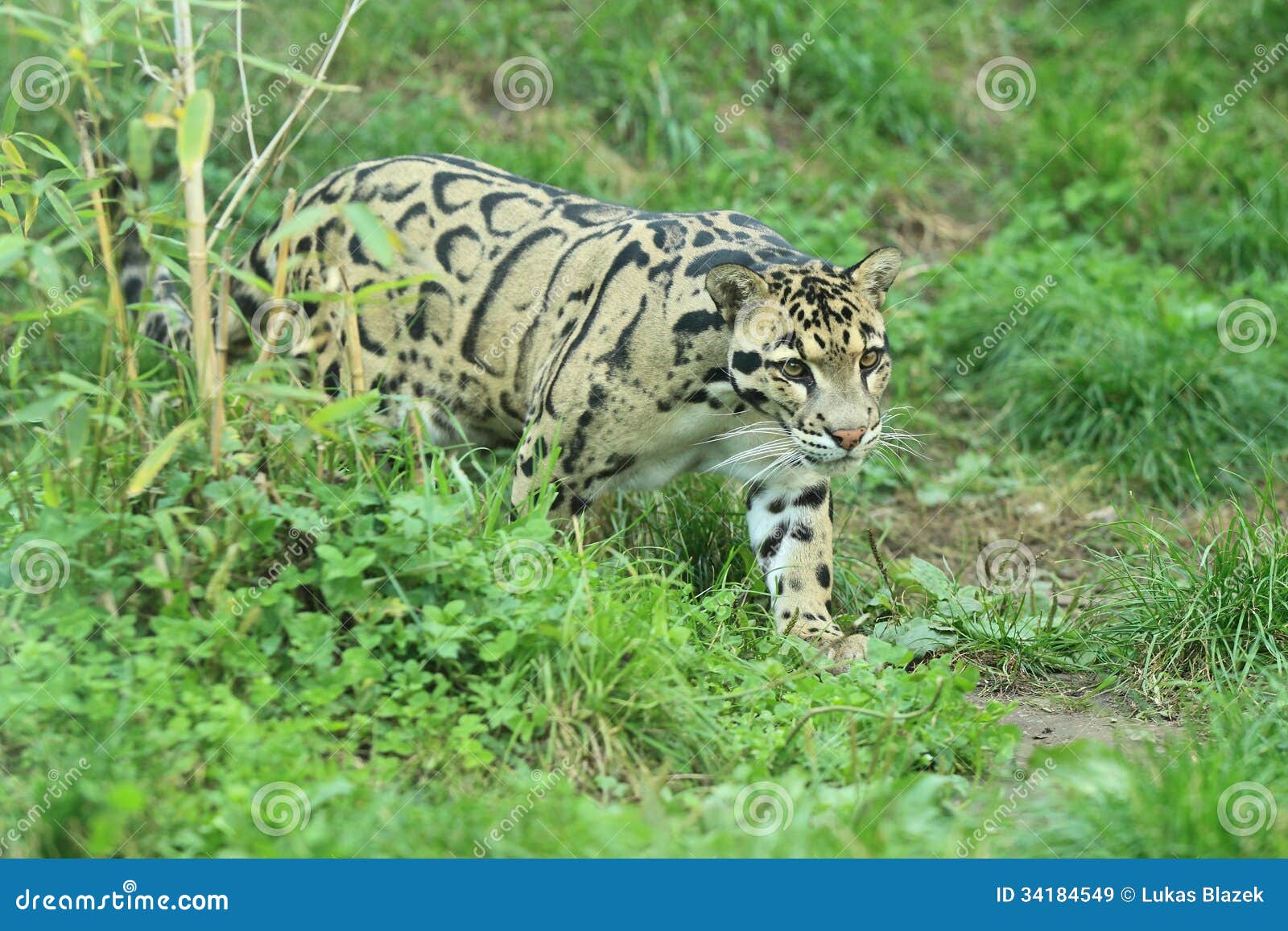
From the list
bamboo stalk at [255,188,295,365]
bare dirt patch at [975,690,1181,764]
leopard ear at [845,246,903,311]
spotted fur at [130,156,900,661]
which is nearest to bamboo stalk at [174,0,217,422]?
bamboo stalk at [255,188,295,365]

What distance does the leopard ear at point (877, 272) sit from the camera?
230 inches

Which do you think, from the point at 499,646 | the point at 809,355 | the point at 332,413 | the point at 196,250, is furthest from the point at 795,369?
the point at 196,250

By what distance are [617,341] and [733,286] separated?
24.3 inches

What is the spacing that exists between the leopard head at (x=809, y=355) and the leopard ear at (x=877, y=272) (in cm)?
7

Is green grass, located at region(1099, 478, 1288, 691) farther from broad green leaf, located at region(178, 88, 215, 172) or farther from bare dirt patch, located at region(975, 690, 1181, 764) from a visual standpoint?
broad green leaf, located at region(178, 88, 215, 172)

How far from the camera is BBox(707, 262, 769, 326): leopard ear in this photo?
561 cm

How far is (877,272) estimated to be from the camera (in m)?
5.91

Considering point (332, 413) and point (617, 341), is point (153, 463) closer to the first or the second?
point (332, 413)

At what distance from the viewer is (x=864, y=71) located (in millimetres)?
10844

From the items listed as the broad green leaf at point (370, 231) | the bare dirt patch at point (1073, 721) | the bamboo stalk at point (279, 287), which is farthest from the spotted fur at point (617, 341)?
the broad green leaf at point (370, 231)

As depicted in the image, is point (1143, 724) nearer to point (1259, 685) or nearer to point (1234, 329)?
point (1259, 685)

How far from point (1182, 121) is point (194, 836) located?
9.69m

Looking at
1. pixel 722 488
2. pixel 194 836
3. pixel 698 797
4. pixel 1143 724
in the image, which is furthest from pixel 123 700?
pixel 1143 724

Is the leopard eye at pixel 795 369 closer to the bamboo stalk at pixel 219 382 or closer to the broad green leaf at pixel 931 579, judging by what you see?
the broad green leaf at pixel 931 579
